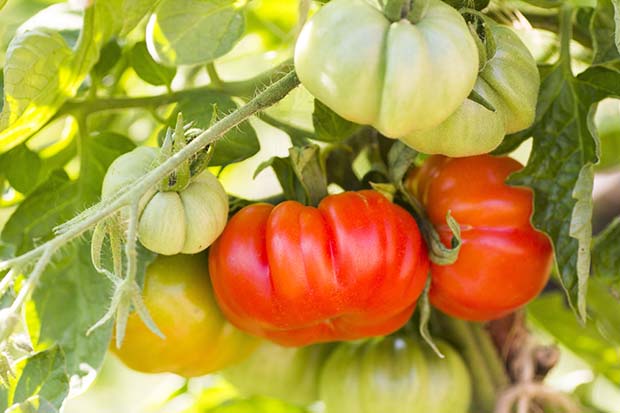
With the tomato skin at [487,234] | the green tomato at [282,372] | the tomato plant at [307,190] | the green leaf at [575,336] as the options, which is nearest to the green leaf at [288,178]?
the tomato plant at [307,190]

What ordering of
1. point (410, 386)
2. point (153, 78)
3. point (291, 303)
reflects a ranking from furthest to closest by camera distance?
1. point (410, 386)
2. point (153, 78)
3. point (291, 303)

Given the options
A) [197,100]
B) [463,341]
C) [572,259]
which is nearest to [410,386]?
[463,341]

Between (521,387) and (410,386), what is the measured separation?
0.47 feet

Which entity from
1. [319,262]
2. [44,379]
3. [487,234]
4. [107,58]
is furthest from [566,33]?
[44,379]

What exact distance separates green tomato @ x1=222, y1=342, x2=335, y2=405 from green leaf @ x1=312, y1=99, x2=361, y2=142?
0.27m

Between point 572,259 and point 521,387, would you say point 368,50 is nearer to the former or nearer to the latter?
point 572,259

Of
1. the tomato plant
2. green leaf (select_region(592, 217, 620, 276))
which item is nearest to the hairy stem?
the tomato plant

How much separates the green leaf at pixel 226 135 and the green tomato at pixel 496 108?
0.17 metres

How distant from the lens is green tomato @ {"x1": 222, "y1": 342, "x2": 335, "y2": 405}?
98 cm

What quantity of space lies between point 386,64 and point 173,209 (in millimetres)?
183

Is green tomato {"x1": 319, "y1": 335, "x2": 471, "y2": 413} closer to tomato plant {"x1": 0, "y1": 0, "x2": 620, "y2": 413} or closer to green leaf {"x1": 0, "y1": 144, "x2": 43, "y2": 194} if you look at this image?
tomato plant {"x1": 0, "y1": 0, "x2": 620, "y2": 413}

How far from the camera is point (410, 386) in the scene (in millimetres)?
934

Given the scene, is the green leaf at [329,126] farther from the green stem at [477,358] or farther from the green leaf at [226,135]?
the green stem at [477,358]

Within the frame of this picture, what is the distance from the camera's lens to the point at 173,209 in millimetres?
625
